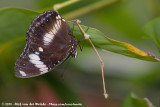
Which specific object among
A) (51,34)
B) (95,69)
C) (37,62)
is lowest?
(95,69)

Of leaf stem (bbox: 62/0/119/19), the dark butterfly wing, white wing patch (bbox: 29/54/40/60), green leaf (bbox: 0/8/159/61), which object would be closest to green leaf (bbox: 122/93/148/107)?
green leaf (bbox: 0/8/159/61)

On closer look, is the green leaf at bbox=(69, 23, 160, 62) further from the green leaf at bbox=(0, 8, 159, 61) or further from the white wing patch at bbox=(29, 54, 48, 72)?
the white wing patch at bbox=(29, 54, 48, 72)

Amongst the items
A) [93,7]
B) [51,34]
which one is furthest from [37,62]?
[93,7]

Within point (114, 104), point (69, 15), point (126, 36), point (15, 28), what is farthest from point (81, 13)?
point (114, 104)

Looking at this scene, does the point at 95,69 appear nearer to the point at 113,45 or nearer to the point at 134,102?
the point at 134,102

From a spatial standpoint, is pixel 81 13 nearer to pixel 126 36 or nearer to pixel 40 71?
pixel 126 36
